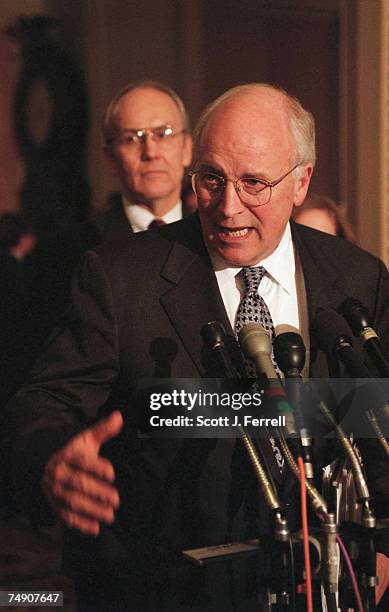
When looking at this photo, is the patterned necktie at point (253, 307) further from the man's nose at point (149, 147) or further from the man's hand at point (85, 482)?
the man's nose at point (149, 147)

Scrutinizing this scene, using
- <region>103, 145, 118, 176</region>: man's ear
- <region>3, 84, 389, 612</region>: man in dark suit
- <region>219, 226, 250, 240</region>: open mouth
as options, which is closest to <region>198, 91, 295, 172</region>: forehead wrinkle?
<region>3, 84, 389, 612</region>: man in dark suit

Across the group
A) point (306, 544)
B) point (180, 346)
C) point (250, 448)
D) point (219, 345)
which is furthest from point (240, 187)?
point (306, 544)

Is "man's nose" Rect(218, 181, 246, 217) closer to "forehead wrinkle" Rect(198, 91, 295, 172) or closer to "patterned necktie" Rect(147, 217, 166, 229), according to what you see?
"forehead wrinkle" Rect(198, 91, 295, 172)

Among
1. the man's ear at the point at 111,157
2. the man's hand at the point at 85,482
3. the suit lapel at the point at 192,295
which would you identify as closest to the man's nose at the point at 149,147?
the man's ear at the point at 111,157

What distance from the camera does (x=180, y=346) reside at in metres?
1.63

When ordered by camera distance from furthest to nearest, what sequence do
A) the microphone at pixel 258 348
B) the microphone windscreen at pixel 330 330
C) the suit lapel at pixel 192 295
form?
the suit lapel at pixel 192 295 < the microphone windscreen at pixel 330 330 < the microphone at pixel 258 348

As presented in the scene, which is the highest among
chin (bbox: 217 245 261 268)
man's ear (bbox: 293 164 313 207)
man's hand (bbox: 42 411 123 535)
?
man's ear (bbox: 293 164 313 207)

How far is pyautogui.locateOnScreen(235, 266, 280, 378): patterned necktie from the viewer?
1674mm

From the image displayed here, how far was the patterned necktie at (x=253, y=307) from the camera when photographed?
1674 mm

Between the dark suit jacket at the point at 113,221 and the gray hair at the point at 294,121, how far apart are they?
1.11m

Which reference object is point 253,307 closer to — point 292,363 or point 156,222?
point 292,363

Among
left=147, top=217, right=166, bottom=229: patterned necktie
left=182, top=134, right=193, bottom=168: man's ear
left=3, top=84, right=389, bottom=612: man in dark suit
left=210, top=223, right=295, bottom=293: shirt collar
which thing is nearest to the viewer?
left=3, top=84, right=389, bottom=612: man in dark suit

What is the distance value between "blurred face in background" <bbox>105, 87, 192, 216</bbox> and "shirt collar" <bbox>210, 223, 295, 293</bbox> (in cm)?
109

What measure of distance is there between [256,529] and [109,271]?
1.79 ft
